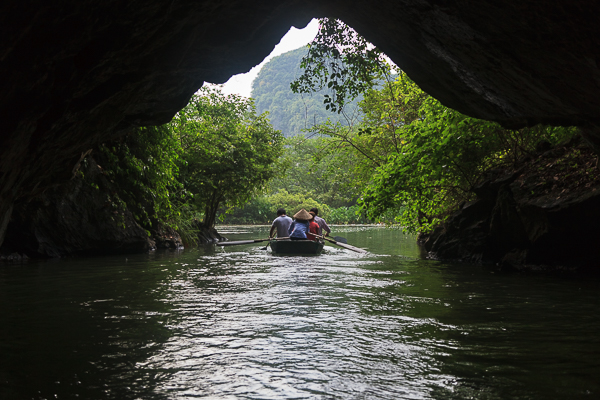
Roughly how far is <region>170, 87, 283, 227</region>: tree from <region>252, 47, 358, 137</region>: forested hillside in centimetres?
9690

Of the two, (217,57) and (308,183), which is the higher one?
(308,183)

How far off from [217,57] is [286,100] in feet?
508

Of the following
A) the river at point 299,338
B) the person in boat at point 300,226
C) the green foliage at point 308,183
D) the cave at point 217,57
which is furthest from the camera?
the green foliage at point 308,183

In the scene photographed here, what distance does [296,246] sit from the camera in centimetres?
1487

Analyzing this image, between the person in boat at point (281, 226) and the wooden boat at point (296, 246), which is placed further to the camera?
the person in boat at point (281, 226)

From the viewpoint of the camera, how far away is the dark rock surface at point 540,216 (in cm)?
916

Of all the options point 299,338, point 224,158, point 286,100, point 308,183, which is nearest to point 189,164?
point 224,158

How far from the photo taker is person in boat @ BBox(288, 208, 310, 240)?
50.3ft

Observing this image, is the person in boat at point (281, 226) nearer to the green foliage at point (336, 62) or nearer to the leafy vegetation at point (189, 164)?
the leafy vegetation at point (189, 164)

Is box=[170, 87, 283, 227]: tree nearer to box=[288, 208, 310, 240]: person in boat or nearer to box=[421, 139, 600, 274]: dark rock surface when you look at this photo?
box=[288, 208, 310, 240]: person in boat

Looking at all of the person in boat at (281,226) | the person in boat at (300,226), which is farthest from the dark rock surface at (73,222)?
the person in boat at (300,226)

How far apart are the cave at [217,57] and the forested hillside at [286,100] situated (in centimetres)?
11469

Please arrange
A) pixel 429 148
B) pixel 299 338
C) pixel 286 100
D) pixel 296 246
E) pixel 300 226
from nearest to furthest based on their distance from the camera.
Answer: pixel 299 338, pixel 429 148, pixel 296 246, pixel 300 226, pixel 286 100

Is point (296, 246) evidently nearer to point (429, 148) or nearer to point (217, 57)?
point (429, 148)
